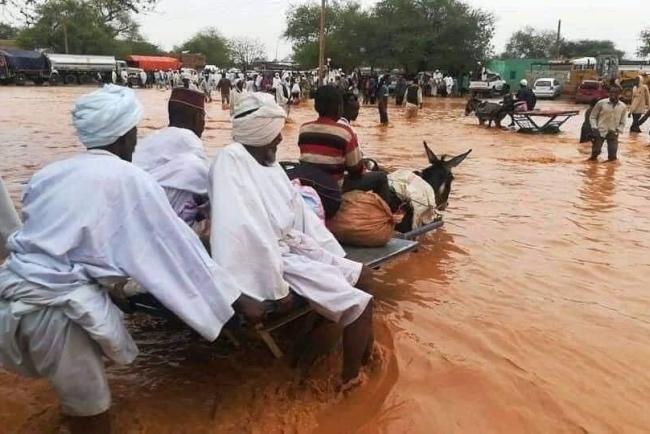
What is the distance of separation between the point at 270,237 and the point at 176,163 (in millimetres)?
889

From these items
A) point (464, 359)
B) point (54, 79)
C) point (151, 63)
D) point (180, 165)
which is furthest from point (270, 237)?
point (151, 63)

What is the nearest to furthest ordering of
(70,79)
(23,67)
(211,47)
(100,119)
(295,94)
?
(100,119) → (295,94) → (23,67) → (70,79) → (211,47)

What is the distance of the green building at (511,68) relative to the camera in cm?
5053

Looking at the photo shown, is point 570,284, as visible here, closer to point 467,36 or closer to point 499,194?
point 499,194

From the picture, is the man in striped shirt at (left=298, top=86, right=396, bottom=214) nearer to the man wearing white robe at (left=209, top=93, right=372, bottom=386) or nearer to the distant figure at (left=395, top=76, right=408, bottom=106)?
the man wearing white robe at (left=209, top=93, right=372, bottom=386)

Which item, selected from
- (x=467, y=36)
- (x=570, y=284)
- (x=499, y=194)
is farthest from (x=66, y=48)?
(x=570, y=284)

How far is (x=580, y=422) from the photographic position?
3314 millimetres

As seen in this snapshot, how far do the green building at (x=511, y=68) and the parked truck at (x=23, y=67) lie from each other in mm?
33552

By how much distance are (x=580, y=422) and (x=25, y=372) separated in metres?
2.63

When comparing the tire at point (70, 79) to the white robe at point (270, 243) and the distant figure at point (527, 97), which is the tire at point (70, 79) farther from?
the white robe at point (270, 243)

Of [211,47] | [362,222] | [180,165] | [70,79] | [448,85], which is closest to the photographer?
[180,165]

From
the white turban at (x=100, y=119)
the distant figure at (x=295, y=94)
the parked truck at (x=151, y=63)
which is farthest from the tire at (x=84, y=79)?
the white turban at (x=100, y=119)

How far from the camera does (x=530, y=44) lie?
269 ft

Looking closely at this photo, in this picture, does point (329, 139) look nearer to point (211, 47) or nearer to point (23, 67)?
point (23, 67)
